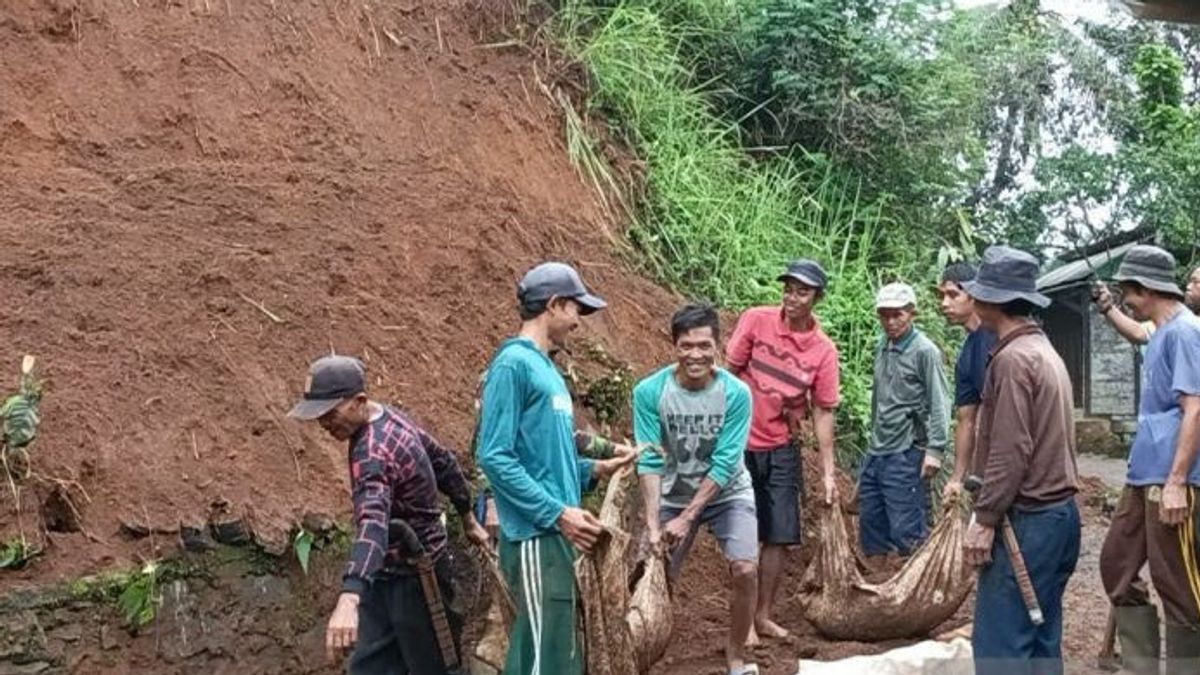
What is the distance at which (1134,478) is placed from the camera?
228 inches

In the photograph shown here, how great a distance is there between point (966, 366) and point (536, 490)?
2570 mm

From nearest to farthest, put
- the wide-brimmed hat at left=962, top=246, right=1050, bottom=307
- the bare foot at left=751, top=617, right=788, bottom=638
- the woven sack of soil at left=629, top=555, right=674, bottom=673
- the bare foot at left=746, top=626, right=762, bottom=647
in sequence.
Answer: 1. the wide-brimmed hat at left=962, top=246, right=1050, bottom=307
2. the woven sack of soil at left=629, top=555, right=674, bottom=673
3. the bare foot at left=746, top=626, right=762, bottom=647
4. the bare foot at left=751, top=617, right=788, bottom=638

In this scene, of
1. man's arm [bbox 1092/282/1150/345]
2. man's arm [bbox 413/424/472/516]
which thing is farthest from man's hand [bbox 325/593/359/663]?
man's arm [bbox 1092/282/1150/345]

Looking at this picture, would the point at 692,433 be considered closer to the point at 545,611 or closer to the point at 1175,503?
the point at 545,611

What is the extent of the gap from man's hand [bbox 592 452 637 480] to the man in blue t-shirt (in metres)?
1.80

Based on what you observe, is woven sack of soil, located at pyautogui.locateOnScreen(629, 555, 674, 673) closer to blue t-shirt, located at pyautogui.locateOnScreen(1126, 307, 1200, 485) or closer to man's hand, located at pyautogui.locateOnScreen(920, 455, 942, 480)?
man's hand, located at pyautogui.locateOnScreen(920, 455, 942, 480)

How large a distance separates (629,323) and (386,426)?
4.08 meters

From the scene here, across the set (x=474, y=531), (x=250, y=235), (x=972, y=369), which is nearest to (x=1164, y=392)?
(x=972, y=369)

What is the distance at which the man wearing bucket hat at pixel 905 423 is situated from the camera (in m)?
7.05

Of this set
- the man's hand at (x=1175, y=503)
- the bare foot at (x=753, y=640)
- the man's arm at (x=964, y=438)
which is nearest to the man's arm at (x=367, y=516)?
the bare foot at (x=753, y=640)

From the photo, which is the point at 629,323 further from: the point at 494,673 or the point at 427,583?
the point at 427,583

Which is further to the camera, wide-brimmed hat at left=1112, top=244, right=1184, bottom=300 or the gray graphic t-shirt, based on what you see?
the gray graphic t-shirt

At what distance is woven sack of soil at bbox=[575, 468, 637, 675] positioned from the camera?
4746 millimetres

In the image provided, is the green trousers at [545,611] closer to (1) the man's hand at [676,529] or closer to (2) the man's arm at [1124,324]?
(1) the man's hand at [676,529]
